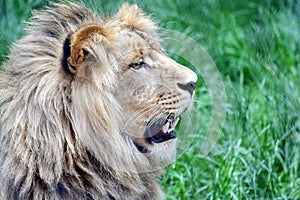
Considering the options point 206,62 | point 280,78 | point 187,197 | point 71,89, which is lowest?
point 187,197

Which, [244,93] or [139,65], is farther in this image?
[244,93]

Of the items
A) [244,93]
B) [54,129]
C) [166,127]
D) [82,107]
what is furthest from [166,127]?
[244,93]

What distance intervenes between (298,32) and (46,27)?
107 inches

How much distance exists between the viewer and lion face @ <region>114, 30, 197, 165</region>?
350 centimetres

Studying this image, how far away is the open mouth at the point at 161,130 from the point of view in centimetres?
355

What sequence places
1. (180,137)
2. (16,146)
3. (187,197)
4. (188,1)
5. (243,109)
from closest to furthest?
(16,146), (180,137), (187,197), (243,109), (188,1)

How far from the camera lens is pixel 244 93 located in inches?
210

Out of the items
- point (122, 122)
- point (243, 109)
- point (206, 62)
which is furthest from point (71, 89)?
point (243, 109)

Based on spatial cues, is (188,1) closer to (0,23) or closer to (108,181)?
(0,23)

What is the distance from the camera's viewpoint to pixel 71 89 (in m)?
3.43

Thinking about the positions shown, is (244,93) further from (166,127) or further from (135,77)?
(135,77)

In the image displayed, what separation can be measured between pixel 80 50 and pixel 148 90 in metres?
0.35

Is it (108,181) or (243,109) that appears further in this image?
(243,109)

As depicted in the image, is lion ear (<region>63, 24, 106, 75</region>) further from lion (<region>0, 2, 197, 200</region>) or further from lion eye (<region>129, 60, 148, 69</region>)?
lion eye (<region>129, 60, 148, 69</region>)
